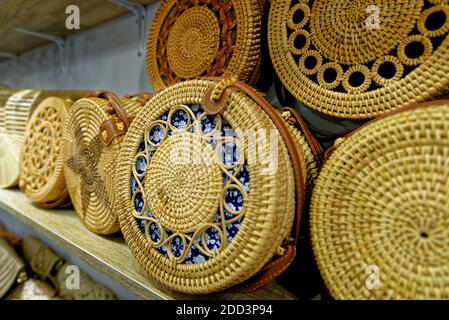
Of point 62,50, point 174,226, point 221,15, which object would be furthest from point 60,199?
point 62,50

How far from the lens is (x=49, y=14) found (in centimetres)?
103

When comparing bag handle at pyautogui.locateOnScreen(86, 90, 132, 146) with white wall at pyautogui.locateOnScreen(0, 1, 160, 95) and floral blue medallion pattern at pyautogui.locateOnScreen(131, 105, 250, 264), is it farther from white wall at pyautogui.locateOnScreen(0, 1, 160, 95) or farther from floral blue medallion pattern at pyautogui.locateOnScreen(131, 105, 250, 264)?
white wall at pyautogui.locateOnScreen(0, 1, 160, 95)

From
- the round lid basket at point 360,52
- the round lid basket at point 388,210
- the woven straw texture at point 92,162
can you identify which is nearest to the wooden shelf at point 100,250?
the woven straw texture at point 92,162

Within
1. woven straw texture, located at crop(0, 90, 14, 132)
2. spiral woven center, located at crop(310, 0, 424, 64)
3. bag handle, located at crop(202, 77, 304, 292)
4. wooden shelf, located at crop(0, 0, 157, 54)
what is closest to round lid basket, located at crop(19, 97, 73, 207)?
woven straw texture, located at crop(0, 90, 14, 132)

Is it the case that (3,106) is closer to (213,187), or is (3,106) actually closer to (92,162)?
(92,162)

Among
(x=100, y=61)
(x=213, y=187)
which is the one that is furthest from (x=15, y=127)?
(x=213, y=187)

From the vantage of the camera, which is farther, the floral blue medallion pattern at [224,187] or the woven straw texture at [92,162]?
the woven straw texture at [92,162]

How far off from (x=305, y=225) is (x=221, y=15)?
435 mm

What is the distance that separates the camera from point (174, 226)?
48cm

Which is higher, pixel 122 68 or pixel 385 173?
pixel 122 68

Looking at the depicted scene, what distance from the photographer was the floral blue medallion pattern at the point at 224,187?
1.42 feet

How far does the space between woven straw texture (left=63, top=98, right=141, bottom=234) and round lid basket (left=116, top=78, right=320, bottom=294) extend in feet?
0.39

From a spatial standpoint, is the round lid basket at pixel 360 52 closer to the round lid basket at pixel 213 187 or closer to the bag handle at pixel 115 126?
the round lid basket at pixel 213 187
